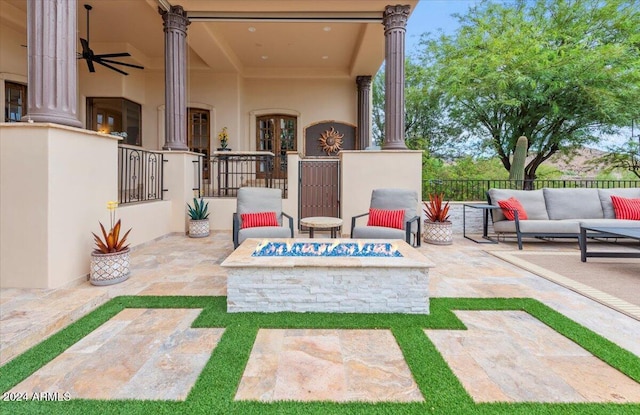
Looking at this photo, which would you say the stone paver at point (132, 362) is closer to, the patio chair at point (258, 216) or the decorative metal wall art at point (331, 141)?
the patio chair at point (258, 216)

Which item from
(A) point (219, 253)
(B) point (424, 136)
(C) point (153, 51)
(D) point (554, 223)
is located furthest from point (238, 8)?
(B) point (424, 136)

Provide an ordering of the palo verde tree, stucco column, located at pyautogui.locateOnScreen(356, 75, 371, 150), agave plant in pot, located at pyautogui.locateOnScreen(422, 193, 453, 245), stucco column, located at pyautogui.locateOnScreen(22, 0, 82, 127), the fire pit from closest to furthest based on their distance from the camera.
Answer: the fire pit < stucco column, located at pyautogui.locateOnScreen(22, 0, 82, 127) < agave plant in pot, located at pyautogui.locateOnScreen(422, 193, 453, 245) < the palo verde tree < stucco column, located at pyautogui.locateOnScreen(356, 75, 371, 150)

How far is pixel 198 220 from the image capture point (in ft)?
18.9

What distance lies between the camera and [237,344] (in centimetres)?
198

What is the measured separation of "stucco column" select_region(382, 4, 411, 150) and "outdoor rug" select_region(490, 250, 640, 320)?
8.88 ft

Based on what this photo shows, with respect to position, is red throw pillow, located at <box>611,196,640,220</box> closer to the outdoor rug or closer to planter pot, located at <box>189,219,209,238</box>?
the outdoor rug

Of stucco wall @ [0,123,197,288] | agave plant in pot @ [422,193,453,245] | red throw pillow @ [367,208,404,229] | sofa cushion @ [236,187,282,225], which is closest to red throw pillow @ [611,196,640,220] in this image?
agave plant in pot @ [422,193,453,245]

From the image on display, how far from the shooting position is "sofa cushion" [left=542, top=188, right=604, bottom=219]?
5355 millimetres

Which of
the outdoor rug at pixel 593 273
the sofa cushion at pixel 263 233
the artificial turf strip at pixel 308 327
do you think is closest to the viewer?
the artificial turf strip at pixel 308 327

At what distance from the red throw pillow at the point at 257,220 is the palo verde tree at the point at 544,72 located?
6678 millimetres

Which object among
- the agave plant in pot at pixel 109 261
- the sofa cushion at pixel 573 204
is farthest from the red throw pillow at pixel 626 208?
the agave plant in pot at pixel 109 261

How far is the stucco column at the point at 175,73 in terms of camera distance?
228 inches

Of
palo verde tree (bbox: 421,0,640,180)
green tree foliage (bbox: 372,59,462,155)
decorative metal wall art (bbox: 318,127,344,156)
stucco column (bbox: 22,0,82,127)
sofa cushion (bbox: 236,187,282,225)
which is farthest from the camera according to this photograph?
green tree foliage (bbox: 372,59,462,155)

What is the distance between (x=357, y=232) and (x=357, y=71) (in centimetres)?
646
